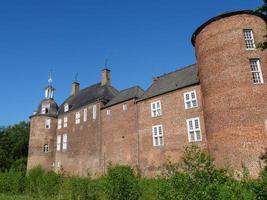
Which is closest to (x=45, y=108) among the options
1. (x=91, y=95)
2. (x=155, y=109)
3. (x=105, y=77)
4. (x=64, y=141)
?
(x=64, y=141)

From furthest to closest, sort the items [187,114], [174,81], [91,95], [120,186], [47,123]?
[47,123] < [91,95] < [174,81] < [187,114] < [120,186]

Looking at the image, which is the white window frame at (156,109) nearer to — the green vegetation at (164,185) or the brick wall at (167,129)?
the brick wall at (167,129)

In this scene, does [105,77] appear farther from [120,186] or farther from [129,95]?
[120,186]

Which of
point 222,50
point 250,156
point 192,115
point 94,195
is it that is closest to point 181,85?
point 192,115

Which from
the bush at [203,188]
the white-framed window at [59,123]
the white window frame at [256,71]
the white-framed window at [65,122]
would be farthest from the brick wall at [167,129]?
the white-framed window at [59,123]

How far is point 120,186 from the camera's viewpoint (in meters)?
12.5

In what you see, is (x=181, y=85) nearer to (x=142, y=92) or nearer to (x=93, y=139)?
(x=142, y=92)

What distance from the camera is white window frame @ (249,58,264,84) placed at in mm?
20703

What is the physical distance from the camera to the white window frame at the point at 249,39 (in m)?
21.6

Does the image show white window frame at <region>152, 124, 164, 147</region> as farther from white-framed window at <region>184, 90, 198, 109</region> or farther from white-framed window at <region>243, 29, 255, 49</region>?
white-framed window at <region>243, 29, 255, 49</region>

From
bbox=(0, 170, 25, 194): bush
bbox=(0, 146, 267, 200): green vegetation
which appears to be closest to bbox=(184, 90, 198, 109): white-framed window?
bbox=(0, 146, 267, 200): green vegetation

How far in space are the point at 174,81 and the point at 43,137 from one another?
1032 inches

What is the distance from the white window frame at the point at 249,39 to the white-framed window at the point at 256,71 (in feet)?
3.85

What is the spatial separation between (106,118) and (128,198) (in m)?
23.3
